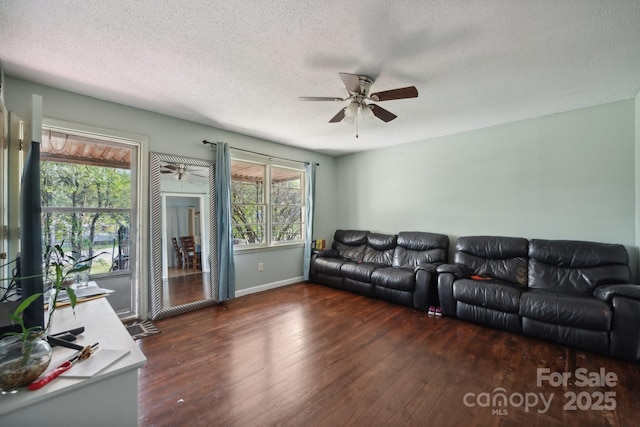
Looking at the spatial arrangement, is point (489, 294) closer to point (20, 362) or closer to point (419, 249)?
point (419, 249)

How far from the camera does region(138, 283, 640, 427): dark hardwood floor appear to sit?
1.66 m

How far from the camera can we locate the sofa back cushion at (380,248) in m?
4.49

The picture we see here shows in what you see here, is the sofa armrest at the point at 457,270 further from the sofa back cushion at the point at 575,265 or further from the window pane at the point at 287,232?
the window pane at the point at 287,232

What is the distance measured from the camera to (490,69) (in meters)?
2.28

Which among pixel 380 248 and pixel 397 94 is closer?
pixel 397 94

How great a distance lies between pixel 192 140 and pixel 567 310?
4623 millimetres

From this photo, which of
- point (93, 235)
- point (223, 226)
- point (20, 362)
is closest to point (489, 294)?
point (223, 226)

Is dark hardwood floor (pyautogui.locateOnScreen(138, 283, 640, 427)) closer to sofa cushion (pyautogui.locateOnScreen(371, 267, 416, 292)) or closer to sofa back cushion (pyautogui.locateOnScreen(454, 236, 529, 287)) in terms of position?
sofa cushion (pyautogui.locateOnScreen(371, 267, 416, 292))

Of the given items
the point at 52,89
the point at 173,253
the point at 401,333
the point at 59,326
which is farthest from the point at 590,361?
the point at 173,253

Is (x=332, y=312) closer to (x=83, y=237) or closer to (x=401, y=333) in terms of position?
(x=401, y=333)

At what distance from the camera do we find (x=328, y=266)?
14.9 ft

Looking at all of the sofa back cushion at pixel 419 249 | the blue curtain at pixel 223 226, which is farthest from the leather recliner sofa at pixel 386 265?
the blue curtain at pixel 223 226

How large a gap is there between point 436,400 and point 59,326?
2.38m

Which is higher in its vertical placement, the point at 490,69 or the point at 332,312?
the point at 490,69
